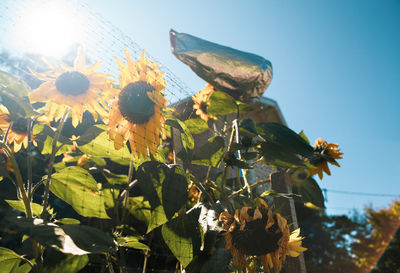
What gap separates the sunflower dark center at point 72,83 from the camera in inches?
19.0

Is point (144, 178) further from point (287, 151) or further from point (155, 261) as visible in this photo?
point (155, 261)

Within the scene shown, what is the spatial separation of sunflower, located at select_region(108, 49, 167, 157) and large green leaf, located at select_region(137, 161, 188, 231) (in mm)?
64

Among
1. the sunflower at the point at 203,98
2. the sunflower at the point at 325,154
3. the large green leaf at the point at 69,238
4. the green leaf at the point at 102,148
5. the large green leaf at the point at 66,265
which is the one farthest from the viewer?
the sunflower at the point at 203,98

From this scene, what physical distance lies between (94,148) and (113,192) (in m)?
0.14

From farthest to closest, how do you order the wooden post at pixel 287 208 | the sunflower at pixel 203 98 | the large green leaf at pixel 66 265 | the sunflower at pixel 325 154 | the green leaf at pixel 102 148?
1. the sunflower at pixel 203 98
2. the sunflower at pixel 325 154
3. the wooden post at pixel 287 208
4. the green leaf at pixel 102 148
5. the large green leaf at pixel 66 265

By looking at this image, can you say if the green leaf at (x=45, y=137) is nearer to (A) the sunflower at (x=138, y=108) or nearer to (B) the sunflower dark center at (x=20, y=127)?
(B) the sunflower dark center at (x=20, y=127)

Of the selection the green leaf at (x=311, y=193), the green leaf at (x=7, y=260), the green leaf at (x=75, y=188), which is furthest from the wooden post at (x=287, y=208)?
the green leaf at (x=7, y=260)

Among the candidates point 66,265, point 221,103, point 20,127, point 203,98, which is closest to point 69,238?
point 66,265

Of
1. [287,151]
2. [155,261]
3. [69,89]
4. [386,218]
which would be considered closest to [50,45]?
[69,89]

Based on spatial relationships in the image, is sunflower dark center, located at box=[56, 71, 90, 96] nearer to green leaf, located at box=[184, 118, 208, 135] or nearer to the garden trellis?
the garden trellis

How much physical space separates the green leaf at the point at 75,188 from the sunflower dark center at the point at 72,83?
130 millimetres

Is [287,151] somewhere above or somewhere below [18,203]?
above

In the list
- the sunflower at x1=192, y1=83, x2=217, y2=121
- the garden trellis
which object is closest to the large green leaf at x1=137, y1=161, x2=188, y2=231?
the garden trellis

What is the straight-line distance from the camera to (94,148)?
53 centimetres
